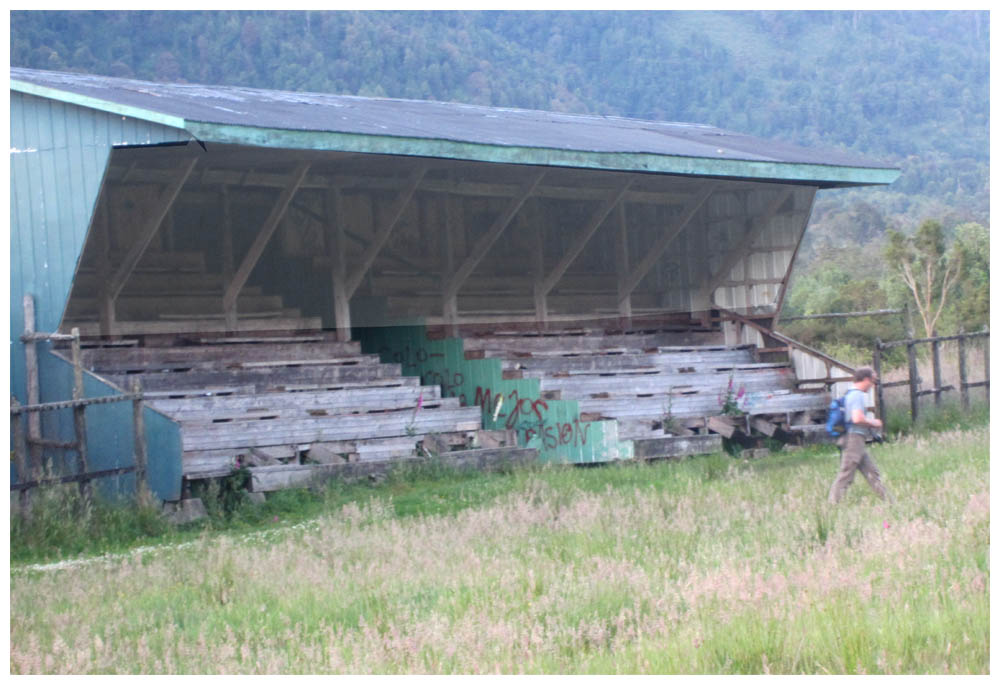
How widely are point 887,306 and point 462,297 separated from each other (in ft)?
76.6

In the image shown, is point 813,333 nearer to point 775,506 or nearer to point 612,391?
point 612,391

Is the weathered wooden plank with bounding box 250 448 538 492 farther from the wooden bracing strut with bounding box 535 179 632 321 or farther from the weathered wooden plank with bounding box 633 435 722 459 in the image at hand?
the wooden bracing strut with bounding box 535 179 632 321

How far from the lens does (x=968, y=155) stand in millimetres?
84562

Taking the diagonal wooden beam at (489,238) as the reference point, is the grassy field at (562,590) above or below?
below

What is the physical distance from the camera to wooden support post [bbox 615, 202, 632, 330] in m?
22.8

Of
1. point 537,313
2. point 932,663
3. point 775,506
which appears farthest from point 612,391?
point 932,663

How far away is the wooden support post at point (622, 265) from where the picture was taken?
22.8 m

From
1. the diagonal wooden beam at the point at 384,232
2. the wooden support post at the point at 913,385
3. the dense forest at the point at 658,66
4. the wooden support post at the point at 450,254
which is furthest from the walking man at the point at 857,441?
the dense forest at the point at 658,66

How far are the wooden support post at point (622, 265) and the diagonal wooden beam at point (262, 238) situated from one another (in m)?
6.58

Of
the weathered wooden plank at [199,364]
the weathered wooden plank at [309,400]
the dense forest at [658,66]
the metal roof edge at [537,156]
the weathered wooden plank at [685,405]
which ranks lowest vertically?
the weathered wooden plank at [685,405]

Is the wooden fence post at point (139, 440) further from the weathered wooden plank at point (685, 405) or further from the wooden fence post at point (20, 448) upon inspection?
the weathered wooden plank at point (685, 405)

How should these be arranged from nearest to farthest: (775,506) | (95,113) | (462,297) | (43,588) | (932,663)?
(932,663) → (43,588) → (775,506) → (95,113) → (462,297)

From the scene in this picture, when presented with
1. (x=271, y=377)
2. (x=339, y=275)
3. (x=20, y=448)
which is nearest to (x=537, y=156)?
(x=339, y=275)

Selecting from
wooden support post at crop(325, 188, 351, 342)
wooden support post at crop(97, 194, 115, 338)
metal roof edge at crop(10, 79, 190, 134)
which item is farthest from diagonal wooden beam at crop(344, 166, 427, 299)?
metal roof edge at crop(10, 79, 190, 134)
